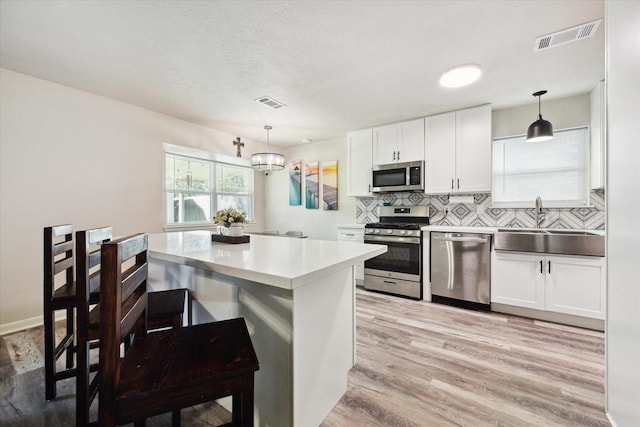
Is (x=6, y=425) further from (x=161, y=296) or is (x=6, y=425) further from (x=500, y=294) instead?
(x=500, y=294)

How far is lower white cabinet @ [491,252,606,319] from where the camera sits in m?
2.46

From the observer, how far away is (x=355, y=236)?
4008mm

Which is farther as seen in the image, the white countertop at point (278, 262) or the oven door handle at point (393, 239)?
the oven door handle at point (393, 239)

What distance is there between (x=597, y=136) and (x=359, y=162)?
2711 mm

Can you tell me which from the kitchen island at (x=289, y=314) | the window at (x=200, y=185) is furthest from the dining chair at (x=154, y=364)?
the window at (x=200, y=185)

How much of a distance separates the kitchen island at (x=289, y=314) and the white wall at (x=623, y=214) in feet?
3.52

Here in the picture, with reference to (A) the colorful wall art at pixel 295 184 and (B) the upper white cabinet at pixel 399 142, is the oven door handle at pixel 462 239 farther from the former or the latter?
(A) the colorful wall art at pixel 295 184

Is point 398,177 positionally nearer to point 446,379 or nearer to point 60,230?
point 446,379

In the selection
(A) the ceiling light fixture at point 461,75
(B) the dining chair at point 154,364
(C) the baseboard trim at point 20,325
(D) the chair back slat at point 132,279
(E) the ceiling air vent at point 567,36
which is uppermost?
(E) the ceiling air vent at point 567,36

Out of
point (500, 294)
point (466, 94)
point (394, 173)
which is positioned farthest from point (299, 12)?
point (500, 294)

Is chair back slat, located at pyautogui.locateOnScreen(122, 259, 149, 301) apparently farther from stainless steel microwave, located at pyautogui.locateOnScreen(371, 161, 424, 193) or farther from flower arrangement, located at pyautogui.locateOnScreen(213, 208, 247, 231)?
stainless steel microwave, located at pyautogui.locateOnScreen(371, 161, 424, 193)

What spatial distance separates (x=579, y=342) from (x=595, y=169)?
181 centimetres

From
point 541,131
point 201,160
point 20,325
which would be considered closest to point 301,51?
point 541,131

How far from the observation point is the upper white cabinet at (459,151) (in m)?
3.17
